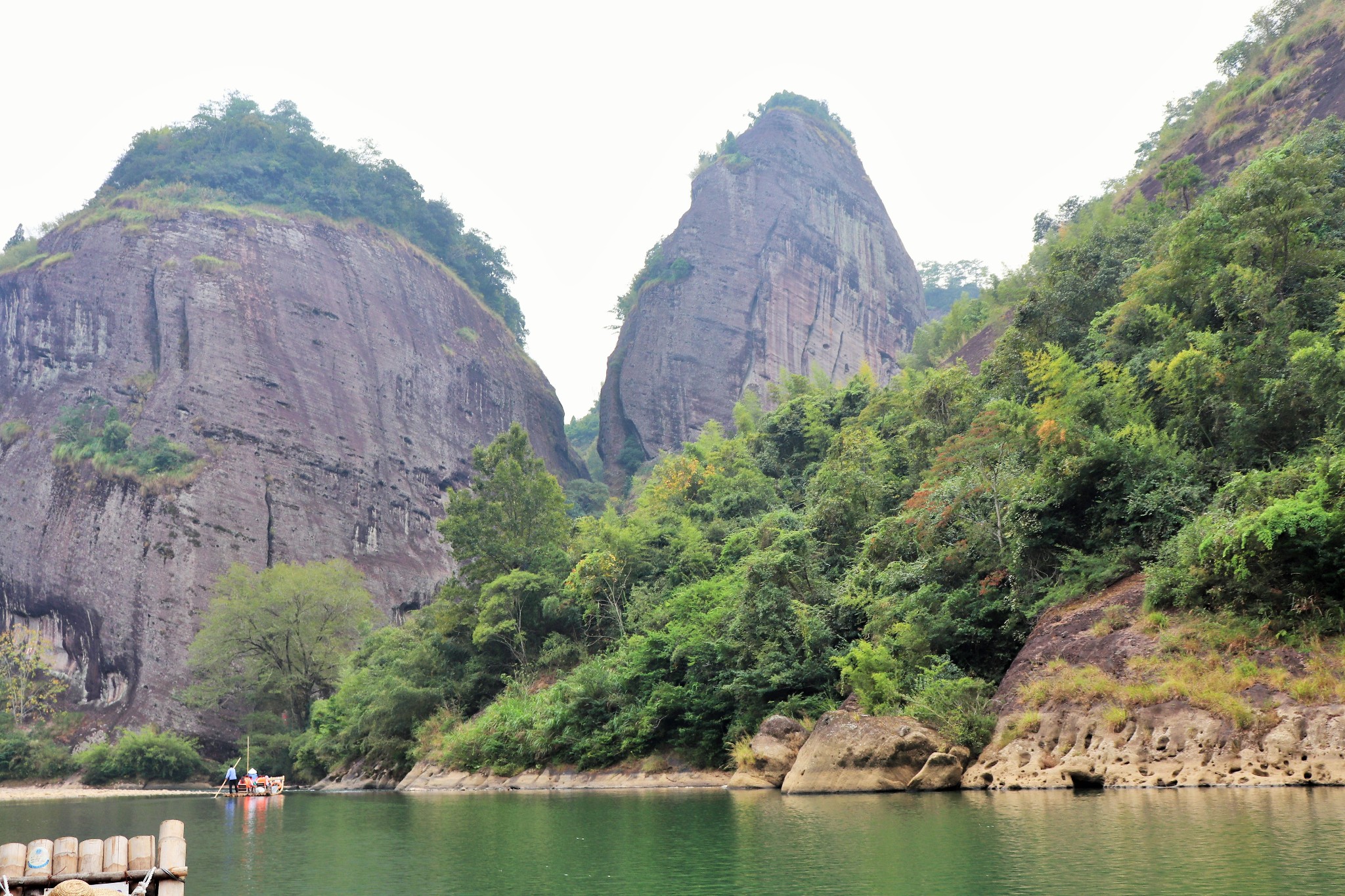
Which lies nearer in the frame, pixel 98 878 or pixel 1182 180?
pixel 98 878

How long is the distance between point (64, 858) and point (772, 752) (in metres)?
17.5

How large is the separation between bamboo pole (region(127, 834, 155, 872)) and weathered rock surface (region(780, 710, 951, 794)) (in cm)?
1480

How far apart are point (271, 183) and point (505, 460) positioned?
49.4 meters

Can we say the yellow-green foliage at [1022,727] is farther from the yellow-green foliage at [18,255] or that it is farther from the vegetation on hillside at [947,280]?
the vegetation on hillside at [947,280]

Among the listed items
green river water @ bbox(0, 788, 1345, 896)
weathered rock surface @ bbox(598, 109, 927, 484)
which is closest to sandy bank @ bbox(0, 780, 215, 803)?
green river water @ bbox(0, 788, 1345, 896)

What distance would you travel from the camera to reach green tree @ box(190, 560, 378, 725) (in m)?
49.7

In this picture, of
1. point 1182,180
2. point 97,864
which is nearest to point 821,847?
point 97,864

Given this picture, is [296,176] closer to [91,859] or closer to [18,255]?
[18,255]

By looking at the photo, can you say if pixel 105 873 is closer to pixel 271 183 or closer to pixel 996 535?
pixel 996 535

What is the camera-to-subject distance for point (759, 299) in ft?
269

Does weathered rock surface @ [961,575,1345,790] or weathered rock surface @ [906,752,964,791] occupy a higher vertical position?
weathered rock surface @ [961,575,1345,790]

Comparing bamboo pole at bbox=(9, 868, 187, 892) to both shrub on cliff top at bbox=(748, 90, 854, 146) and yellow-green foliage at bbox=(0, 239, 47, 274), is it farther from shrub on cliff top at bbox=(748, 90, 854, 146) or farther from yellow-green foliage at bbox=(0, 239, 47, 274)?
shrub on cliff top at bbox=(748, 90, 854, 146)

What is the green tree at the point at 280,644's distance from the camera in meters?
49.7

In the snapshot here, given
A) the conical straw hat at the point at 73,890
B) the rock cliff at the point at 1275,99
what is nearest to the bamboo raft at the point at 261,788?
the conical straw hat at the point at 73,890
